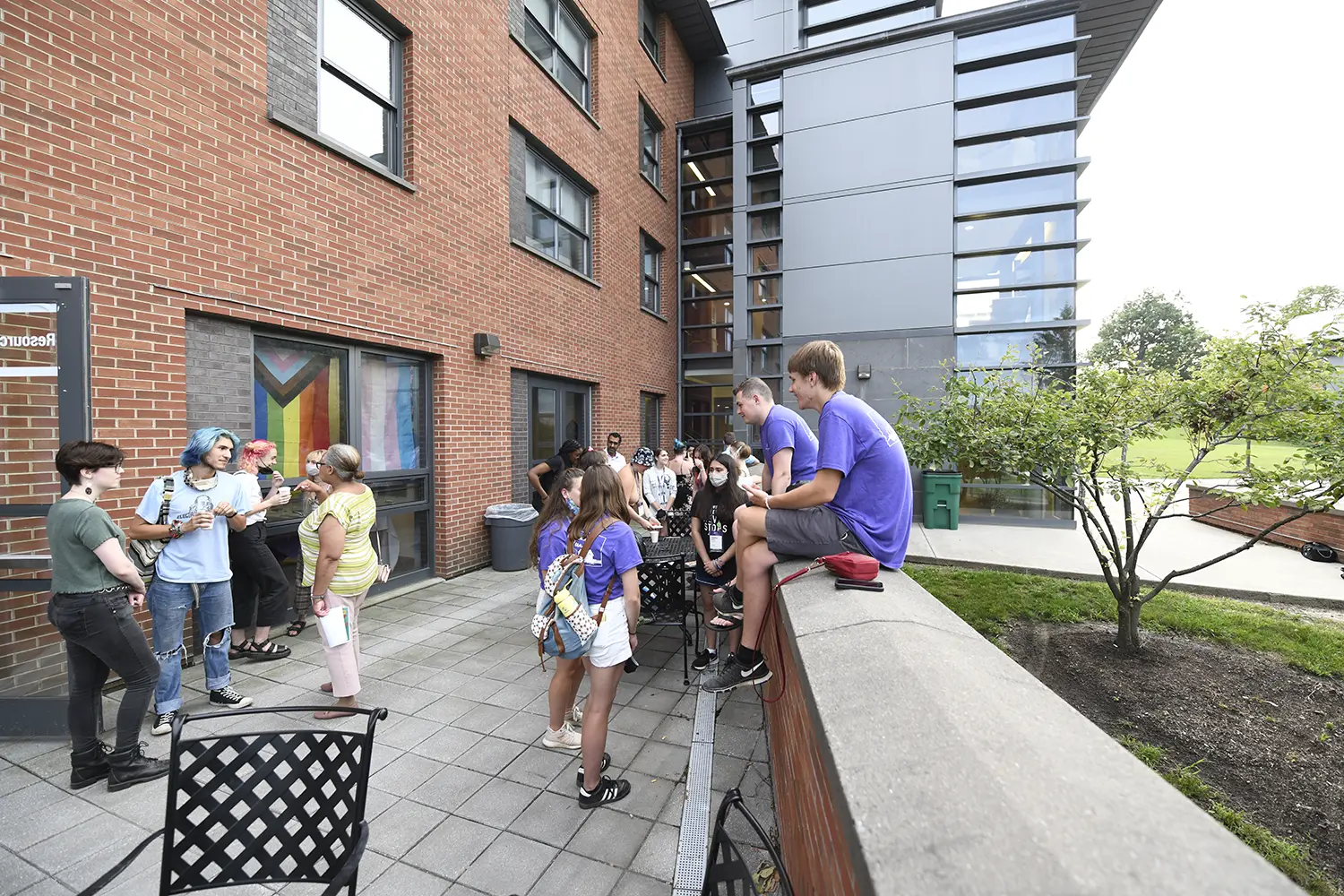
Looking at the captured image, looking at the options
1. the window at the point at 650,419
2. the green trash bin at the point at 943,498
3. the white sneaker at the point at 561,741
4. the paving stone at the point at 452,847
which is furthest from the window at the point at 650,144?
the paving stone at the point at 452,847

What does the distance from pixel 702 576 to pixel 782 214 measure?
1124 centimetres

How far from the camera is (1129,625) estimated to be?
4.84m

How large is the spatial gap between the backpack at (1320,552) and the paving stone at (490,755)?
11681 millimetres

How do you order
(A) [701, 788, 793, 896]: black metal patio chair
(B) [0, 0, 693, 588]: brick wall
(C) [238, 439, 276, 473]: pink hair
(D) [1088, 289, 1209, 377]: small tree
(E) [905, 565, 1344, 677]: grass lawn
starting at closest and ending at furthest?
(A) [701, 788, 793, 896]: black metal patio chair, (B) [0, 0, 693, 588]: brick wall, (C) [238, 439, 276, 473]: pink hair, (E) [905, 565, 1344, 677]: grass lawn, (D) [1088, 289, 1209, 377]: small tree

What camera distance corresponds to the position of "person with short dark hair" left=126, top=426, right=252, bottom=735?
3.49m

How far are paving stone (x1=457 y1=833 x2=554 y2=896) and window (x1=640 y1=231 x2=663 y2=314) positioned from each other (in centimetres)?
1204

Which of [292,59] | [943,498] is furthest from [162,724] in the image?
[943,498]

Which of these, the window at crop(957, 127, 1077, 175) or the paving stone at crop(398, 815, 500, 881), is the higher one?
the window at crop(957, 127, 1077, 175)

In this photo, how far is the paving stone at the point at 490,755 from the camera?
3.22 m

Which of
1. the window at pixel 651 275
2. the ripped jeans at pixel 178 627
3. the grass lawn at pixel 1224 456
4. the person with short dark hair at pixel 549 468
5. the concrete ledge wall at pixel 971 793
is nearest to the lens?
the concrete ledge wall at pixel 971 793

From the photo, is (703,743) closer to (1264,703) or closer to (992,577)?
(1264,703)

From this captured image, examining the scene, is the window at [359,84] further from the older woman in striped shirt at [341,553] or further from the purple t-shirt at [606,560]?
the purple t-shirt at [606,560]

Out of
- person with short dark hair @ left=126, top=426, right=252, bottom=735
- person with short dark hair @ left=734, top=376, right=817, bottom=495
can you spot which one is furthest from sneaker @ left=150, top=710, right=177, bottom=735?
person with short dark hair @ left=734, top=376, right=817, bottom=495

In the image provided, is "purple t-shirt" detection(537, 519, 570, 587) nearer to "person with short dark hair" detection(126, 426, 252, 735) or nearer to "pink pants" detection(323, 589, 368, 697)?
"pink pants" detection(323, 589, 368, 697)
